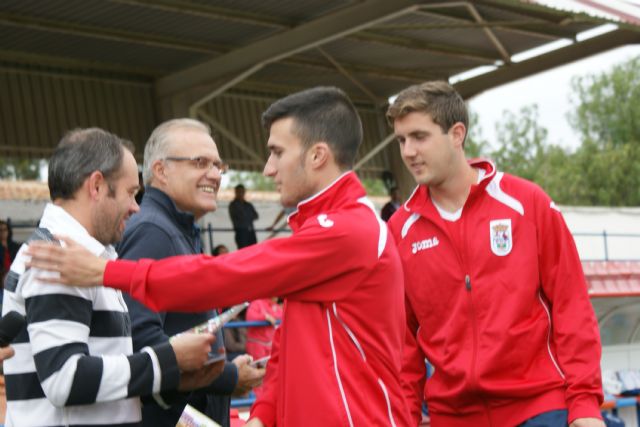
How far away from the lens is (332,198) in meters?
3.73

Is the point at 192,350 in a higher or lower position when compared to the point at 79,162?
lower

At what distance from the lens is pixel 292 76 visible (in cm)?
2338

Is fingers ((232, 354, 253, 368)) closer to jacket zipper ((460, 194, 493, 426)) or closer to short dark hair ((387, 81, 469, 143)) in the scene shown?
jacket zipper ((460, 194, 493, 426))

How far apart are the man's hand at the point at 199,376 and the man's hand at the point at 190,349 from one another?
146 millimetres

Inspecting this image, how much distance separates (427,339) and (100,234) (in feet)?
5.96

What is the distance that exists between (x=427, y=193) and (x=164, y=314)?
1.38 meters

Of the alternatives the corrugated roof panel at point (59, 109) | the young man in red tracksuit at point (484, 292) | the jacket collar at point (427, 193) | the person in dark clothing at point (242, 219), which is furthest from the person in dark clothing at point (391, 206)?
the young man in red tracksuit at point (484, 292)

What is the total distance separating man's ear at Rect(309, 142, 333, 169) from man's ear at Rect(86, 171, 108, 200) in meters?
0.72

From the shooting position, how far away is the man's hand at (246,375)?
4496 mm

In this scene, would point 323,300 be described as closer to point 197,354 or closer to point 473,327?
point 197,354

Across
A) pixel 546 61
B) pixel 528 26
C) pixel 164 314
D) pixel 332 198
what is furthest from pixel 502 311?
pixel 546 61

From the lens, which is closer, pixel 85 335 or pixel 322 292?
pixel 85 335

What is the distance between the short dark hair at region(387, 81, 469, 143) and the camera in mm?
4871

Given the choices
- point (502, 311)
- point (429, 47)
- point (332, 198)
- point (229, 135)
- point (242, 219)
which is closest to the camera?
point (332, 198)
